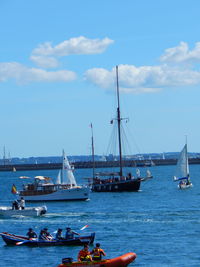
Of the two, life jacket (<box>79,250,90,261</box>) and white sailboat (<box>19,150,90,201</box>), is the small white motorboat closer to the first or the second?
white sailboat (<box>19,150,90,201</box>)

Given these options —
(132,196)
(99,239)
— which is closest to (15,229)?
(99,239)

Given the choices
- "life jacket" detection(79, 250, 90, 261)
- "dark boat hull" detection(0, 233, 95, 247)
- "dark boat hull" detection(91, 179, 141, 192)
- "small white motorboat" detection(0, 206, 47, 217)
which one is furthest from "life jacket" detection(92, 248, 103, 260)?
"dark boat hull" detection(91, 179, 141, 192)

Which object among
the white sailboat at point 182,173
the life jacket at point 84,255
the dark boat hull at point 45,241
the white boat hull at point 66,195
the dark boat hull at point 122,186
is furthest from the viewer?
the white sailboat at point 182,173

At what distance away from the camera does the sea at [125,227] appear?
58.2m

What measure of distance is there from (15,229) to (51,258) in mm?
17893

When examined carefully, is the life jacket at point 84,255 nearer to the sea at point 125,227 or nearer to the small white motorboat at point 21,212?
the sea at point 125,227

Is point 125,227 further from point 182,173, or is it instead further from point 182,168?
point 182,168

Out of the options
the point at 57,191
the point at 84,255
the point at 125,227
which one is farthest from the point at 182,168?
the point at 84,255

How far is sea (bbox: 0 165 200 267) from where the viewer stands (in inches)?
2293

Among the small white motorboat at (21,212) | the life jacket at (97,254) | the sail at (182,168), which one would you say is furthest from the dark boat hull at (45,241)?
the sail at (182,168)

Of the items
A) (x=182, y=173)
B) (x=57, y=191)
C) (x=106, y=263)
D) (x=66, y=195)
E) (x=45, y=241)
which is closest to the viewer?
(x=106, y=263)

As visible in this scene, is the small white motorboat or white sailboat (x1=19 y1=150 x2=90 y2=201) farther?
white sailboat (x1=19 y1=150 x2=90 y2=201)

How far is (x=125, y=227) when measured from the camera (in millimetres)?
75062

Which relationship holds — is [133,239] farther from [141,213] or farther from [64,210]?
[64,210]
